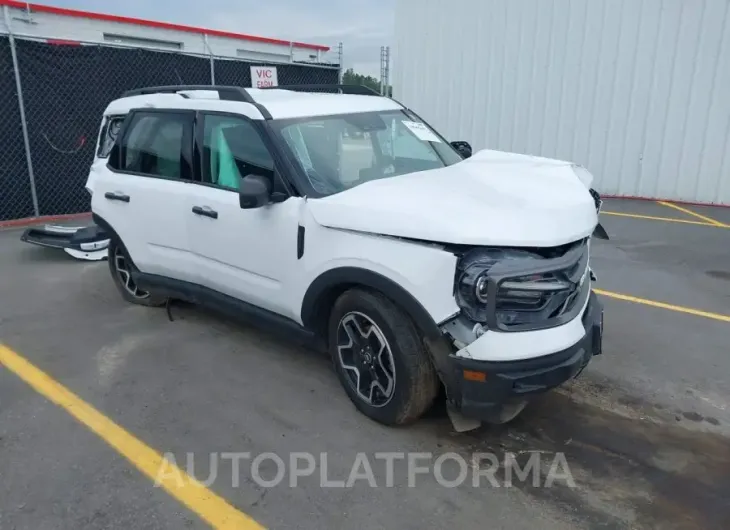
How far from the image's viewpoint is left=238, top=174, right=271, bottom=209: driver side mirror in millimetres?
3324

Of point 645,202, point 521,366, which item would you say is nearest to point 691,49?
point 645,202

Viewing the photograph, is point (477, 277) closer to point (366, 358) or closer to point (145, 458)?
point (366, 358)

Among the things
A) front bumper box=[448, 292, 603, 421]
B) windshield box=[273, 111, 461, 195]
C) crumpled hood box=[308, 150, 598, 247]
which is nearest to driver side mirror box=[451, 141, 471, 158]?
windshield box=[273, 111, 461, 195]

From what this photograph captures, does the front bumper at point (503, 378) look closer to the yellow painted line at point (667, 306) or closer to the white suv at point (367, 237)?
the white suv at point (367, 237)

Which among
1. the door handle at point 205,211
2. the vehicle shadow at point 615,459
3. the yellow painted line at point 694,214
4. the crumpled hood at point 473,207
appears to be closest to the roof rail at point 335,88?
the door handle at point 205,211

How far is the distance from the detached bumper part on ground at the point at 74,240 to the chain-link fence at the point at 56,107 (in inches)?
78.1

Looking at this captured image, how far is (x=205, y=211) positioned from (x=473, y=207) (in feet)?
6.50

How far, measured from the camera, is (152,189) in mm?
4457

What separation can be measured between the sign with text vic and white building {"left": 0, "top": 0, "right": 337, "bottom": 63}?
22.6 inches

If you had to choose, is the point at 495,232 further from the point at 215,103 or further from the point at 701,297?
the point at 701,297

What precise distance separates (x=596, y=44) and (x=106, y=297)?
30.7ft

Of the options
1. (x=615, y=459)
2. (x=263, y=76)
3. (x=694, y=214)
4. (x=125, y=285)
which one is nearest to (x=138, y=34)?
(x=263, y=76)

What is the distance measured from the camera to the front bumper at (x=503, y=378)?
2.73 metres

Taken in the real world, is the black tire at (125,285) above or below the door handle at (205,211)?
below
